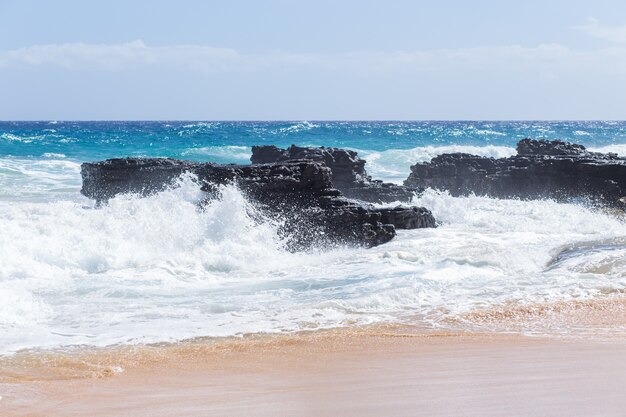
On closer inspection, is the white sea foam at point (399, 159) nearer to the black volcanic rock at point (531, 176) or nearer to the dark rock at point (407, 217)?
the black volcanic rock at point (531, 176)

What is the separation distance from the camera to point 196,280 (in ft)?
32.7

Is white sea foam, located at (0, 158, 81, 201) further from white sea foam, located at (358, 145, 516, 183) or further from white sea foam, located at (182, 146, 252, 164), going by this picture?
white sea foam, located at (358, 145, 516, 183)

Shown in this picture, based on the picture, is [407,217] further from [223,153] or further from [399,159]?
[223,153]

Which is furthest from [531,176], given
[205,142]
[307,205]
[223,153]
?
[205,142]

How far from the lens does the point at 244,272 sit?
1052 centimetres

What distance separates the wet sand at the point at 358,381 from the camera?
455cm

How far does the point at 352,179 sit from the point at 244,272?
920 centimetres

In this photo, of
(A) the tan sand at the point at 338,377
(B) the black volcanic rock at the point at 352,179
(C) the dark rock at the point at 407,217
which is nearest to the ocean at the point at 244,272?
(C) the dark rock at the point at 407,217

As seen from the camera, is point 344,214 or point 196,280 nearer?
point 196,280

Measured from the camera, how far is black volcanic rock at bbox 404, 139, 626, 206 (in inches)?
811

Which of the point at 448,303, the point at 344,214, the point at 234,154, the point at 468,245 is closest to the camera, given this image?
the point at 448,303

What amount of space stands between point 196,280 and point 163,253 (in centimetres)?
161

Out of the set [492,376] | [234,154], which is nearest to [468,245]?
[492,376]

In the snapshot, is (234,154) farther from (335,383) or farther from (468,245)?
(335,383)
